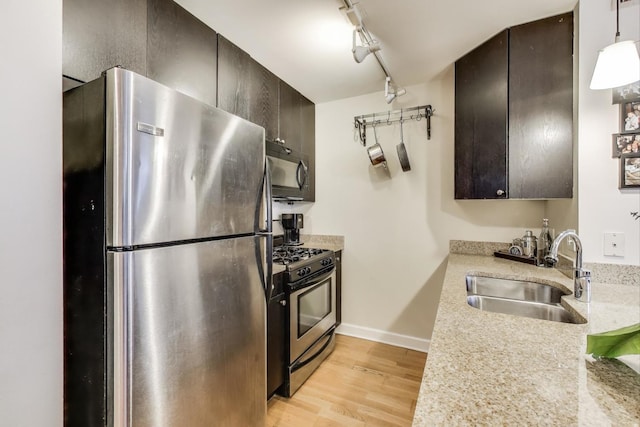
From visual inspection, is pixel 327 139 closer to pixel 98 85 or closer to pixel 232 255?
pixel 232 255

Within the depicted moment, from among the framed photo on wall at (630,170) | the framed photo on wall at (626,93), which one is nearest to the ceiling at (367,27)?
the framed photo on wall at (626,93)

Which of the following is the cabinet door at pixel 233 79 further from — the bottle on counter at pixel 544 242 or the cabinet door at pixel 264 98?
the bottle on counter at pixel 544 242

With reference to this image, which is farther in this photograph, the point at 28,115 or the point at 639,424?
the point at 28,115

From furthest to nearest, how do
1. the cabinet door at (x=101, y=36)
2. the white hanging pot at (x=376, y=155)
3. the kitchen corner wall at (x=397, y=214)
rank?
the white hanging pot at (x=376, y=155)
the kitchen corner wall at (x=397, y=214)
the cabinet door at (x=101, y=36)

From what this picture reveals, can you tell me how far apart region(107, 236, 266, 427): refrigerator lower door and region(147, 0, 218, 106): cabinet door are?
91 centimetres

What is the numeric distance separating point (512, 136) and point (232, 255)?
6.06ft

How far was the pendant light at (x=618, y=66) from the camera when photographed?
4.08 ft

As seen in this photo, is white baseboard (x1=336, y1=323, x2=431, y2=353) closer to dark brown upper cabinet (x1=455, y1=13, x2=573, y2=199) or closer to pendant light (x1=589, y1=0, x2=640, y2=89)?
dark brown upper cabinet (x1=455, y1=13, x2=573, y2=199)

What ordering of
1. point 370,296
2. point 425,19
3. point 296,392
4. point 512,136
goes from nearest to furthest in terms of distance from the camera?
point 425,19 → point 512,136 → point 296,392 → point 370,296

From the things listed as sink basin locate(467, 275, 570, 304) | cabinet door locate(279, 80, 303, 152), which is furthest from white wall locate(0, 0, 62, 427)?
sink basin locate(467, 275, 570, 304)

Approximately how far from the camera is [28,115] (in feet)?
3.06

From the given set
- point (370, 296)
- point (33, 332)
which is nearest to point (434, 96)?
point (370, 296)

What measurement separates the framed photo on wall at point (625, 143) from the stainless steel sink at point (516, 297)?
77 centimetres

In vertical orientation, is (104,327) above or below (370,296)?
above
